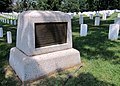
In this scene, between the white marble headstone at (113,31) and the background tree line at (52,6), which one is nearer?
the white marble headstone at (113,31)

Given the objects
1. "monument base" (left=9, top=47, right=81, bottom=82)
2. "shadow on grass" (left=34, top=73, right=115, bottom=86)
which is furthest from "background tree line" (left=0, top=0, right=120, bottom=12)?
"shadow on grass" (left=34, top=73, right=115, bottom=86)

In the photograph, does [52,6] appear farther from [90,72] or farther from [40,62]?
[40,62]

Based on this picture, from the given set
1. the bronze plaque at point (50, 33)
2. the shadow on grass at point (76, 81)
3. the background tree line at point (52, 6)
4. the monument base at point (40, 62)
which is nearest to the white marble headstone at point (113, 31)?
the monument base at point (40, 62)

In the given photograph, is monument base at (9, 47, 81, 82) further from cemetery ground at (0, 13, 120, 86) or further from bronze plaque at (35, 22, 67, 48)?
bronze plaque at (35, 22, 67, 48)

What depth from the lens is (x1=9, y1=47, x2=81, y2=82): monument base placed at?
4629 mm

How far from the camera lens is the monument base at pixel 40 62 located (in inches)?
182

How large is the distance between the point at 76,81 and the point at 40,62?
106 centimetres

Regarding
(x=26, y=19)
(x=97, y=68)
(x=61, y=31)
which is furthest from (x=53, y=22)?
(x=97, y=68)

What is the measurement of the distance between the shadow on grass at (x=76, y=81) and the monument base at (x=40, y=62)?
0.28 meters

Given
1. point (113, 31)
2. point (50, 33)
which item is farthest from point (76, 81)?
point (113, 31)

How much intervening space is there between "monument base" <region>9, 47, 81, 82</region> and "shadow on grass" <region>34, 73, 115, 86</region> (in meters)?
0.28

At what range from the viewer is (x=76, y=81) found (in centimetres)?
462

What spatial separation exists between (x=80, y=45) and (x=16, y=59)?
9.75 feet

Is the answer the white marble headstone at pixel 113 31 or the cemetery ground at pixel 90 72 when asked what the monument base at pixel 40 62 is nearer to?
the cemetery ground at pixel 90 72
